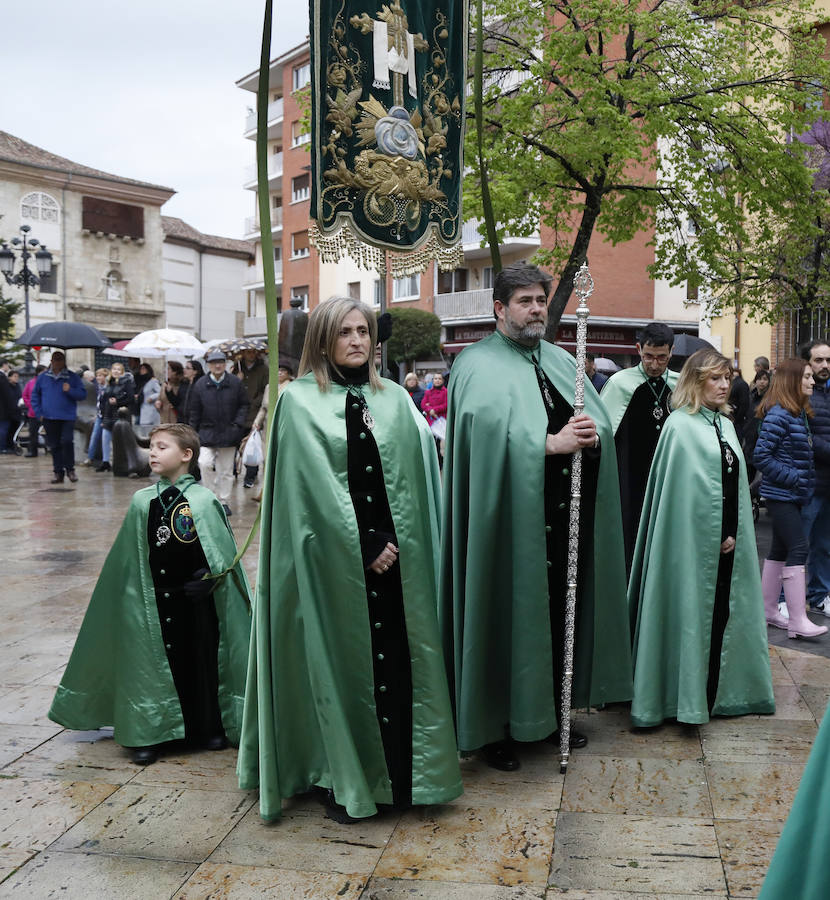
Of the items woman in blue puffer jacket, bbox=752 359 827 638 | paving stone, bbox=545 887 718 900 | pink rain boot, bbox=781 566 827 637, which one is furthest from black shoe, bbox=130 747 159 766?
pink rain boot, bbox=781 566 827 637

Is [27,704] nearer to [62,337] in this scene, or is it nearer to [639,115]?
[639,115]

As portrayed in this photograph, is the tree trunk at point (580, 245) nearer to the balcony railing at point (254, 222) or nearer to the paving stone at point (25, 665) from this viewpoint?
the paving stone at point (25, 665)

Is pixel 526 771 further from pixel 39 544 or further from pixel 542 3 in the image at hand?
pixel 542 3

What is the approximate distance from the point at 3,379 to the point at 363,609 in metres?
18.2

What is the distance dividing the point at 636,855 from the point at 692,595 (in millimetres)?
1622

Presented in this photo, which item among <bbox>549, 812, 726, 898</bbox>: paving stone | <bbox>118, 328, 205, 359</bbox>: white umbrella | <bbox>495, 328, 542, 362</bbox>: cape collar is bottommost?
<bbox>549, 812, 726, 898</bbox>: paving stone

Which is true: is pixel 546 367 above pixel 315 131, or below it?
below

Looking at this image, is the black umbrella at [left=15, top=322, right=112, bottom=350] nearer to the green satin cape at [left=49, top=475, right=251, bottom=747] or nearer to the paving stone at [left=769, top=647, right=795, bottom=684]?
the green satin cape at [left=49, top=475, right=251, bottom=747]

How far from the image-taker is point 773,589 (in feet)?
21.7

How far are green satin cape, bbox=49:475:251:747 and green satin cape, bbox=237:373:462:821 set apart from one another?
63cm

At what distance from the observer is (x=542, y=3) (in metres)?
14.5

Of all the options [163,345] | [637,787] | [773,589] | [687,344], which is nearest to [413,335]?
[163,345]

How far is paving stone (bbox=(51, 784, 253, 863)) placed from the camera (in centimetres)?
338

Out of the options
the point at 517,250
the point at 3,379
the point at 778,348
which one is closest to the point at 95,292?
the point at 517,250
